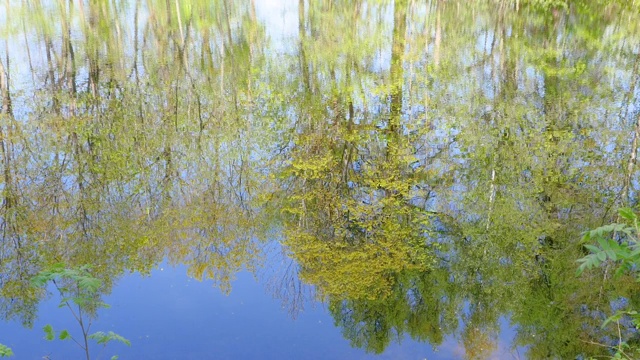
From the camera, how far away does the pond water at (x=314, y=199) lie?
8188 mm

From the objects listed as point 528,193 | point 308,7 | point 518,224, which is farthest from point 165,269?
point 308,7

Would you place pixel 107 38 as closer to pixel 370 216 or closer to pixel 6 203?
pixel 6 203

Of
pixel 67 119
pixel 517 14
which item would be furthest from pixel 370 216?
pixel 517 14

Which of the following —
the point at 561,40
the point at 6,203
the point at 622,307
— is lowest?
the point at 622,307

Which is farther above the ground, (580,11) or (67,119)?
(580,11)

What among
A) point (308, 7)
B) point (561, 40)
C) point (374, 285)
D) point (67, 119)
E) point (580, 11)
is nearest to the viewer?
→ point (374, 285)

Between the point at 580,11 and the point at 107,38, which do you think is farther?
the point at 580,11

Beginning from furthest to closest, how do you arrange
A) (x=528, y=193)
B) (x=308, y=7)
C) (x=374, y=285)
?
1. (x=308, y=7)
2. (x=528, y=193)
3. (x=374, y=285)

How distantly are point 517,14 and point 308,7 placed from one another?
1326 centimetres

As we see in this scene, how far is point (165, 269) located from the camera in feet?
31.8

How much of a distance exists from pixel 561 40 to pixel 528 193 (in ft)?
53.6

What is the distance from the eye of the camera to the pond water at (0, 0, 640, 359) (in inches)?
322

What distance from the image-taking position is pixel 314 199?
11836mm

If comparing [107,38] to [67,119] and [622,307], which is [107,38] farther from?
[622,307]
